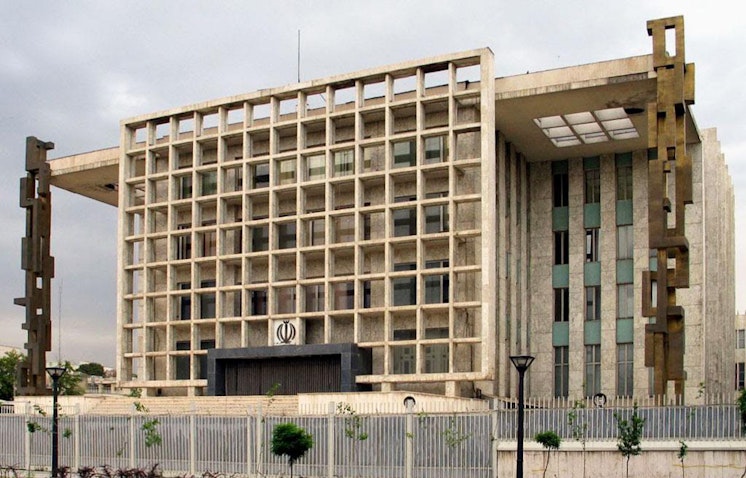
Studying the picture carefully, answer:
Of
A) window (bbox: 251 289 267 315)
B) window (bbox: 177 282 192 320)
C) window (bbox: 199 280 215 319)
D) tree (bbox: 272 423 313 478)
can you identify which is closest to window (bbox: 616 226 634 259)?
window (bbox: 251 289 267 315)

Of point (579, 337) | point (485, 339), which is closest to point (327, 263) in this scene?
point (485, 339)

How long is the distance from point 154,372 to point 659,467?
30740mm

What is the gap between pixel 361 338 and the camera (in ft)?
161

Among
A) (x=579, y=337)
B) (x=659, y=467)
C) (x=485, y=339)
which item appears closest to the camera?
(x=659, y=467)

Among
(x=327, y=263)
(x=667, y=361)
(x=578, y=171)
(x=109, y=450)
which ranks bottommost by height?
(x=109, y=450)

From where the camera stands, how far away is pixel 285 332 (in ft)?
164

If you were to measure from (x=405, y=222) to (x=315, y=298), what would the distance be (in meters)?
5.56

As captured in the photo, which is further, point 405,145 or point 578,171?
point 578,171

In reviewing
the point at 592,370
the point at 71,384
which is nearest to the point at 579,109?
the point at 592,370

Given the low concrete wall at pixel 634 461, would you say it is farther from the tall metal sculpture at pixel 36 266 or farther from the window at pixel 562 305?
the tall metal sculpture at pixel 36 266

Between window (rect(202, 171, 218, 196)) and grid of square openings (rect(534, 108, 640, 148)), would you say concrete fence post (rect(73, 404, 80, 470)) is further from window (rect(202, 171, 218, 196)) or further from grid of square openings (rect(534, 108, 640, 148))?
grid of square openings (rect(534, 108, 640, 148))

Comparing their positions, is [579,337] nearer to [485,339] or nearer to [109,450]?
[485,339]

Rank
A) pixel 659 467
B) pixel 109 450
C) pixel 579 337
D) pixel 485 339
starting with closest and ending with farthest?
pixel 659 467, pixel 109 450, pixel 485 339, pixel 579 337

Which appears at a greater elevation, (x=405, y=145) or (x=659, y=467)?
(x=405, y=145)
